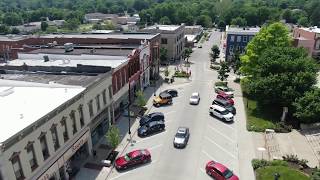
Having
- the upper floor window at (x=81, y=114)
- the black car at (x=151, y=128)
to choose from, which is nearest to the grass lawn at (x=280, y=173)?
the black car at (x=151, y=128)

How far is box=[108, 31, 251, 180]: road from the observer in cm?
3191

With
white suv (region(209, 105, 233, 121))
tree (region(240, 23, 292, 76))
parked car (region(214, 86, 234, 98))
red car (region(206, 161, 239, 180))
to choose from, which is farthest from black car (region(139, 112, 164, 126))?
tree (region(240, 23, 292, 76))

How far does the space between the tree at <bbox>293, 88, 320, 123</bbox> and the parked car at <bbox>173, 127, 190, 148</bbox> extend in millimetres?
15313

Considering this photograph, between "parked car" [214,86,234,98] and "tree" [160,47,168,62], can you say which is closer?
"parked car" [214,86,234,98]

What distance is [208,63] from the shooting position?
81875 millimetres

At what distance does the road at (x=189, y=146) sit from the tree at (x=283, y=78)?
5560mm

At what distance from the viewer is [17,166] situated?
23188 millimetres

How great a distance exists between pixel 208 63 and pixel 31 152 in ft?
207

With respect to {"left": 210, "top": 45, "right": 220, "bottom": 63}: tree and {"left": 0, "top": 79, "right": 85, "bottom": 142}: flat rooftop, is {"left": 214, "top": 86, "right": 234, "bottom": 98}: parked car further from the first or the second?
{"left": 0, "top": 79, "right": 85, "bottom": 142}: flat rooftop

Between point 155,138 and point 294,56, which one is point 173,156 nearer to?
point 155,138

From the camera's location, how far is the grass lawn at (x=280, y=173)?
99.1 feet

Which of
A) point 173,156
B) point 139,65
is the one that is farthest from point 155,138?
point 139,65

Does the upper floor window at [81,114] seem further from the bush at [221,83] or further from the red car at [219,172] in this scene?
the bush at [221,83]

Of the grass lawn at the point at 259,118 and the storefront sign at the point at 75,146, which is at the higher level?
the storefront sign at the point at 75,146
